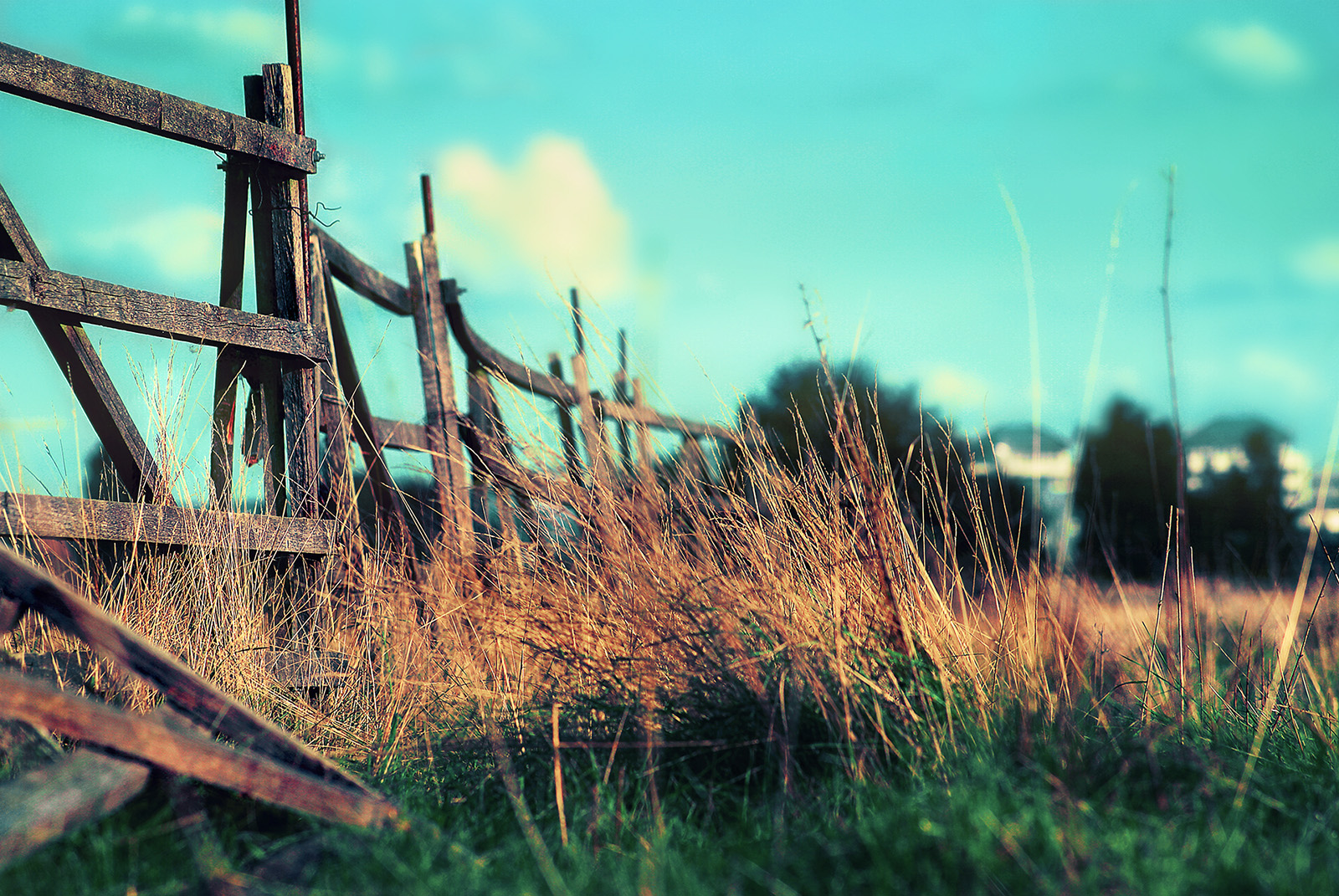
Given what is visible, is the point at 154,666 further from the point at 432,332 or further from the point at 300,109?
the point at 432,332

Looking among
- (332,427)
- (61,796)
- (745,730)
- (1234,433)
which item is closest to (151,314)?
(332,427)

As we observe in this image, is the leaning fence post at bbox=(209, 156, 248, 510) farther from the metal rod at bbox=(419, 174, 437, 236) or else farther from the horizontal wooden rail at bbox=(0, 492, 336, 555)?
the metal rod at bbox=(419, 174, 437, 236)

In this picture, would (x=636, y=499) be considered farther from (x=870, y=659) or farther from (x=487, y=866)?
(x=487, y=866)

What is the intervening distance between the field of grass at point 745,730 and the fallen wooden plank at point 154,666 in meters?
0.13

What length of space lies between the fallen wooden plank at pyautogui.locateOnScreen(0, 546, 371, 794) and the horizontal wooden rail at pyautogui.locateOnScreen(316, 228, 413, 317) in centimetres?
315

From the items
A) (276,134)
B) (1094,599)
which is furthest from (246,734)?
(276,134)

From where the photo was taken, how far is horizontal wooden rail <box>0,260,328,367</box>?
123 inches

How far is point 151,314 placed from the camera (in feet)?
11.0

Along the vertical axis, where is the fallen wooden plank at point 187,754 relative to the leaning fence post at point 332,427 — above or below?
below

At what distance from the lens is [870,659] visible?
2.27m

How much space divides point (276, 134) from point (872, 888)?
3.72 meters

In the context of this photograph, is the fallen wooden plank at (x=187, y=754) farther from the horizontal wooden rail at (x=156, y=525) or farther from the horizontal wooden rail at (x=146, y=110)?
the horizontal wooden rail at (x=146, y=110)

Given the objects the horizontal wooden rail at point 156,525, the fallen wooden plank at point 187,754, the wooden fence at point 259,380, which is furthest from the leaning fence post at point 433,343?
the fallen wooden plank at point 187,754

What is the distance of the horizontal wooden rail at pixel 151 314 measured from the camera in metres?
3.12
